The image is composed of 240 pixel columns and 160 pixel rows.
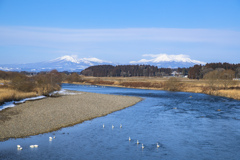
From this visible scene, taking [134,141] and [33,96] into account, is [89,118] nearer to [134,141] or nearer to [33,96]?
[134,141]

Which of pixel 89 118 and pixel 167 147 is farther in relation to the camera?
pixel 89 118

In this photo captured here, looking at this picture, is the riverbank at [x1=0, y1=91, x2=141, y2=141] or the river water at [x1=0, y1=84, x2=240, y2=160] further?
the riverbank at [x1=0, y1=91, x2=141, y2=141]

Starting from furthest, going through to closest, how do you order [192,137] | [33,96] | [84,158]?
1. [33,96]
2. [192,137]
3. [84,158]

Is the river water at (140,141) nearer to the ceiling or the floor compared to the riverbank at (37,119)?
nearer to the floor

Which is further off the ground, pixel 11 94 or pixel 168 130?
pixel 11 94

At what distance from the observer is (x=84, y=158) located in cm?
1306

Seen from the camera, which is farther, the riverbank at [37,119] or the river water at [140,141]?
the riverbank at [37,119]

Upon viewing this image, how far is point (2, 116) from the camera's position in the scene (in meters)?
21.3

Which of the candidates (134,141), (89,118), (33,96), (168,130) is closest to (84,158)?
(134,141)

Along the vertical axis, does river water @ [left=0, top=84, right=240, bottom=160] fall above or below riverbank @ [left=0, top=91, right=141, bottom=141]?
below

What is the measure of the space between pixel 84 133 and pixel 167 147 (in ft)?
21.5

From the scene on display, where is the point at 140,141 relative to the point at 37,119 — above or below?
below

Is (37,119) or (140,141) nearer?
(140,141)

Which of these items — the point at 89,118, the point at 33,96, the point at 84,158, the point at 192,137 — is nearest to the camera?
the point at 84,158
